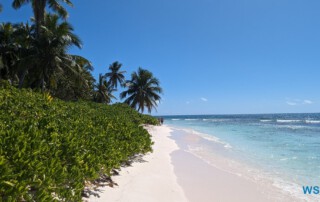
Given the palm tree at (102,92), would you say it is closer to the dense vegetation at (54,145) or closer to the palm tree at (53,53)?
the palm tree at (53,53)

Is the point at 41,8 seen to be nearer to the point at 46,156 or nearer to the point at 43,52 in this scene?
the point at 43,52

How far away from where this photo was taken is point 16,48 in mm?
20719

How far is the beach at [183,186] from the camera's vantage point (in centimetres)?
452

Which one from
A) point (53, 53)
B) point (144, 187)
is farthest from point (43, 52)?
point (144, 187)

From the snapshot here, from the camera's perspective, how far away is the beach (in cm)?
452

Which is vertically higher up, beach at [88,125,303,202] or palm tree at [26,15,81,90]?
palm tree at [26,15,81,90]

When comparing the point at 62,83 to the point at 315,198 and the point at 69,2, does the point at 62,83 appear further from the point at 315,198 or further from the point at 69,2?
the point at 315,198

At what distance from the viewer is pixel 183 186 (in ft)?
17.9

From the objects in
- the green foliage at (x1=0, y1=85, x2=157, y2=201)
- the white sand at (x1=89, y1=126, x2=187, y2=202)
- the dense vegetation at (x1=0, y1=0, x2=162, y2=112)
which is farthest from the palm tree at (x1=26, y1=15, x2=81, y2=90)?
the white sand at (x1=89, y1=126, x2=187, y2=202)

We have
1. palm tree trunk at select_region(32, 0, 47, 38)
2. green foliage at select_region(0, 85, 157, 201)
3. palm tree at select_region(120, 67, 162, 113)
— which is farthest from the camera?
palm tree at select_region(120, 67, 162, 113)

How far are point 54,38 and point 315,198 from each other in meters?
17.8

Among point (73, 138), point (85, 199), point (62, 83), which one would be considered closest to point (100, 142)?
point (73, 138)

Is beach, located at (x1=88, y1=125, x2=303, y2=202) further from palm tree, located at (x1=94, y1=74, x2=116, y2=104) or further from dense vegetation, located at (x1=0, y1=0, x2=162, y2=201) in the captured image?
palm tree, located at (x1=94, y1=74, x2=116, y2=104)

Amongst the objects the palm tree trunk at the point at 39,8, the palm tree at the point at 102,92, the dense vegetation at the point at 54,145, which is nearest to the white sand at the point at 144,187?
the dense vegetation at the point at 54,145
